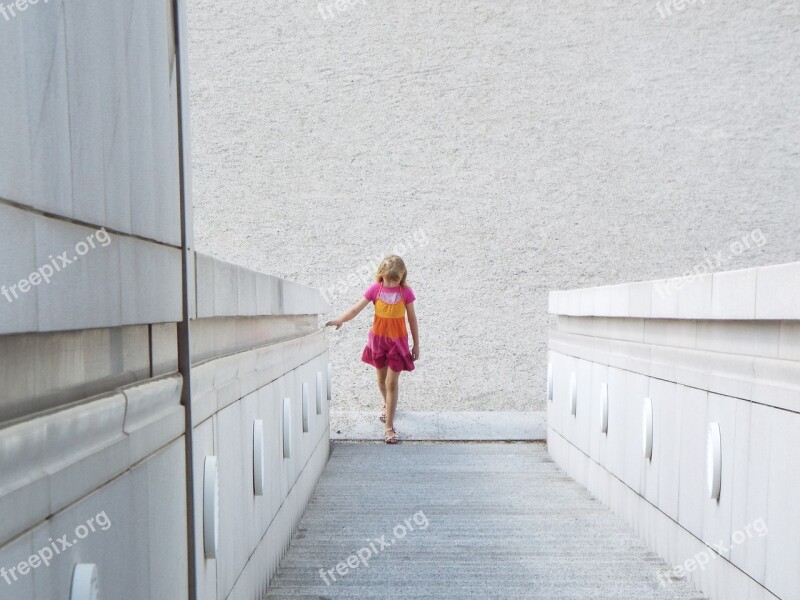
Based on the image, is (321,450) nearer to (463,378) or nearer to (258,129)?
(463,378)

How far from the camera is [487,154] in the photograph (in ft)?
35.0

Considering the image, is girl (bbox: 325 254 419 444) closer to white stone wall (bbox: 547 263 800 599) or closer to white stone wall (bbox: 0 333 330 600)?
white stone wall (bbox: 547 263 800 599)

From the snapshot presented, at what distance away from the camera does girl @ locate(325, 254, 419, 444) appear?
8000 millimetres

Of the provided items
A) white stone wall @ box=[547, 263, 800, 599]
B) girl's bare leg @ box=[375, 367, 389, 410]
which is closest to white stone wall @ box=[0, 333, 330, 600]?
white stone wall @ box=[547, 263, 800, 599]

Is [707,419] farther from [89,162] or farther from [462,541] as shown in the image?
[89,162]

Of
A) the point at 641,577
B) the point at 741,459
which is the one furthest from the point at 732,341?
the point at 641,577

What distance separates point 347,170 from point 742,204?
16.1ft
